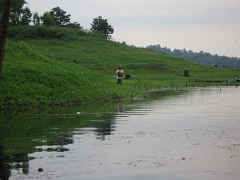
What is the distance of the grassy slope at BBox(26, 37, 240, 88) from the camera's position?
66.2 metres

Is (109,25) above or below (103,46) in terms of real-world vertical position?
above

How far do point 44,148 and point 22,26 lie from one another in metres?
81.1

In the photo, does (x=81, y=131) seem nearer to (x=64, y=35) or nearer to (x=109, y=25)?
(x=64, y=35)

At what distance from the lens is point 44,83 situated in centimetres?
2941

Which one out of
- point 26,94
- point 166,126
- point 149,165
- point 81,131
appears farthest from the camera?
point 26,94

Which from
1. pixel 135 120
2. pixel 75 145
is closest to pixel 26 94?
pixel 135 120

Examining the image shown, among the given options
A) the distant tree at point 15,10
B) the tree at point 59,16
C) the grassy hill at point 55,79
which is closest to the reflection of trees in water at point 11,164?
the grassy hill at point 55,79

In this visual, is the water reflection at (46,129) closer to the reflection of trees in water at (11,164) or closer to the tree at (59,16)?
the reflection of trees in water at (11,164)

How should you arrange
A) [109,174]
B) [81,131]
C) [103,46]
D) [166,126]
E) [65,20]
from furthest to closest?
[65,20] < [103,46] < [166,126] < [81,131] < [109,174]

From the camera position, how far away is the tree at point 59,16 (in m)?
129

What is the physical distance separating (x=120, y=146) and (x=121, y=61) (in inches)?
2567

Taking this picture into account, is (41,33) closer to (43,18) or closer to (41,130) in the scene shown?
(43,18)

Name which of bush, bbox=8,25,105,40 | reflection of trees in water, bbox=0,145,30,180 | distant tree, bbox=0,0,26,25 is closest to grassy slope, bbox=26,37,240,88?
bush, bbox=8,25,105,40

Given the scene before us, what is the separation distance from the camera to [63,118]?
68.6 ft
